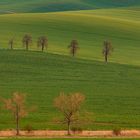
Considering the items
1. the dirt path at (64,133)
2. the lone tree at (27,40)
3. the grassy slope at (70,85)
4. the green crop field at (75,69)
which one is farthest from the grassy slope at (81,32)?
the dirt path at (64,133)

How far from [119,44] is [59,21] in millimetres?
27353

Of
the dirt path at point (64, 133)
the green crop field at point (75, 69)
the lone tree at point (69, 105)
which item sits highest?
the green crop field at point (75, 69)

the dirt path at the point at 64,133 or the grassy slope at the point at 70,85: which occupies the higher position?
the grassy slope at the point at 70,85

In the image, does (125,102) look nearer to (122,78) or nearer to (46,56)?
(122,78)

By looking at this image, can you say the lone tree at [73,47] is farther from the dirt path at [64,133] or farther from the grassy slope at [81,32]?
the dirt path at [64,133]

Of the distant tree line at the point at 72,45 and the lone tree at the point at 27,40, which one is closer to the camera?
the distant tree line at the point at 72,45

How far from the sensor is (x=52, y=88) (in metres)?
78.1

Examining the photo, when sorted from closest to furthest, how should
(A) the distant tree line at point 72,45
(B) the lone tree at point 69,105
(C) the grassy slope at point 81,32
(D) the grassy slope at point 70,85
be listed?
(B) the lone tree at point 69,105 < (D) the grassy slope at point 70,85 < (A) the distant tree line at point 72,45 < (C) the grassy slope at point 81,32

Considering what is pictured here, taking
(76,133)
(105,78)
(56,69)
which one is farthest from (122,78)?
(76,133)

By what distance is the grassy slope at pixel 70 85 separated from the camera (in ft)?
197

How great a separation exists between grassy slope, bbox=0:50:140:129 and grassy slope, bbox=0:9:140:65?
14774 mm

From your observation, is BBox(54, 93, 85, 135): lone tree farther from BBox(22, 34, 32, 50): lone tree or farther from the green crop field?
BBox(22, 34, 32, 50): lone tree

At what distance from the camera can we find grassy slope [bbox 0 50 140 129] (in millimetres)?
60116

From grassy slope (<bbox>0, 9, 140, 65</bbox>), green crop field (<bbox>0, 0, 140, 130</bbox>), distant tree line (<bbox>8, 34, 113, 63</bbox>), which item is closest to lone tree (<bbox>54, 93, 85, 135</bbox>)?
green crop field (<bbox>0, 0, 140, 130</bbox>)
